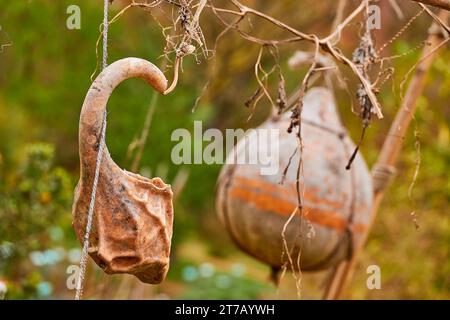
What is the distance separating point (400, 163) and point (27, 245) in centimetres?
336

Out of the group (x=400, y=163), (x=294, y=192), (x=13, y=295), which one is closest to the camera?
(x=294, y=192)

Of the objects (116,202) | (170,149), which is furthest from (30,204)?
(116,202)

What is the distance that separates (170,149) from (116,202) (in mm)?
4721

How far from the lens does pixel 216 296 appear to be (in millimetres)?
3859

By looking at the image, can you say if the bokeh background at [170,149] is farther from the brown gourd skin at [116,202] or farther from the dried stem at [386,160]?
the brown gourd skin at [116,202]

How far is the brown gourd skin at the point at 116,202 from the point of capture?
4.31 feet

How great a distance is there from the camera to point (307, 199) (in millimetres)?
2939

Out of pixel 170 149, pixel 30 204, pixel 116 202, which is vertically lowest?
pixel 30 204

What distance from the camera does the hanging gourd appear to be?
2.96 metres

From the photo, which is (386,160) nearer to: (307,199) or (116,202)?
(307,199)

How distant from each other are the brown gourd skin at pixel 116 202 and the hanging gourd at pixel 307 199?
5.06 ft

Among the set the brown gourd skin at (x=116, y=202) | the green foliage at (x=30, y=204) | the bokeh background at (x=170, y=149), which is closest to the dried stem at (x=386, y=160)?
the bokeh background at (x=170, y=149)
